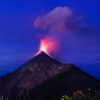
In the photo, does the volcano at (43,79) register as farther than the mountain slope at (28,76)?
No

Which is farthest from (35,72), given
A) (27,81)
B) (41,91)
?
(41,91)

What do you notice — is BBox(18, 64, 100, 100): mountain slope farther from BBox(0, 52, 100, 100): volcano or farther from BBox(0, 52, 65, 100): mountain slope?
BBox(0, 52, 65, 100): mountain slope

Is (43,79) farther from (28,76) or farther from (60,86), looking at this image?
(60,86)

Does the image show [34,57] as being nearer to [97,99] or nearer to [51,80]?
[51,80]

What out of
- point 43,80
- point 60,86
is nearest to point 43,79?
point 43,80

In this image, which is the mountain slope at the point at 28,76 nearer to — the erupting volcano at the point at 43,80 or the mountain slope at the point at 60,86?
the erupting volcano at the point at 43,80

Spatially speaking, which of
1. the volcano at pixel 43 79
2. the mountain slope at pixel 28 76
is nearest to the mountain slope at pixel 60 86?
the volcano at pixel 43 79

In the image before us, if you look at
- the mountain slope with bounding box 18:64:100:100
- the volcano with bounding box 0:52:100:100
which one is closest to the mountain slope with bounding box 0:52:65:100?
the volcano with bounding box 0:52:100:100

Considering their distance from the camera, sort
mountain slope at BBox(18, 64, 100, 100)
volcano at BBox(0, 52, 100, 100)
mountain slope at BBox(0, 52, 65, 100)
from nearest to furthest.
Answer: mountain slope at BBox(18, 64, 100, 100), volcano at BBox(0, 52, 100, 100), mountain slope at BBox(0, 52, 65, 100)
